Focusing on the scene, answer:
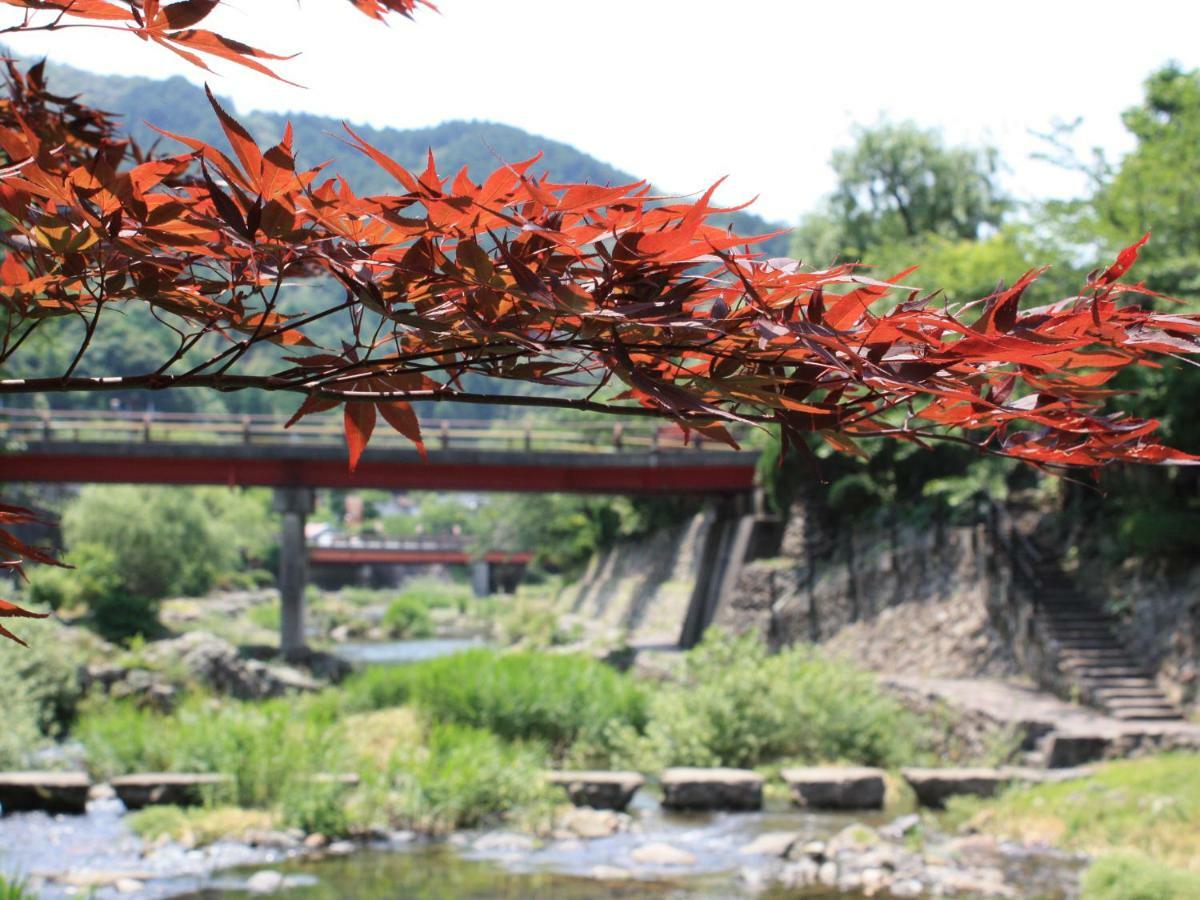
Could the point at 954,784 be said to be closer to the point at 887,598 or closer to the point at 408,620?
the point at 887,598

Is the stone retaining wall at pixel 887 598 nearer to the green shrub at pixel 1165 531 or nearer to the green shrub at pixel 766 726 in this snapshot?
the green shrub at pixel 1165 531

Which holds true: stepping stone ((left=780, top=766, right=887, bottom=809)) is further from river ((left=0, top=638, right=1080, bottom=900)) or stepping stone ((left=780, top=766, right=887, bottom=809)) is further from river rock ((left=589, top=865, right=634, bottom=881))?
river rock ((left=589, top=865, right=634, bottom=881))

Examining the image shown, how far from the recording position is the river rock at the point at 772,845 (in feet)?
30.7

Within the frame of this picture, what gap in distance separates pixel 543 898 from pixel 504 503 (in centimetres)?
4365

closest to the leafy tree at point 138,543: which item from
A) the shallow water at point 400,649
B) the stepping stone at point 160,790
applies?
the shallow water at point 400,649

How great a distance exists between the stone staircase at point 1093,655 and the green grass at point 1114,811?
250 centimetres

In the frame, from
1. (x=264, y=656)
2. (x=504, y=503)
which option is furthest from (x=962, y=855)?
(x=504, y=503)

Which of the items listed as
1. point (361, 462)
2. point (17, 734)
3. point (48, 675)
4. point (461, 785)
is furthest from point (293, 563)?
point (461, 785)

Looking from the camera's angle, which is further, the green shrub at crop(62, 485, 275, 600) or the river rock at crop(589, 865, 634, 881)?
the green shrub at crop(62, 485, 275, 600)

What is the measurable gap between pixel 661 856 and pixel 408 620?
1531 inches

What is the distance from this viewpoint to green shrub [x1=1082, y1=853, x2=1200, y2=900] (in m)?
5.85

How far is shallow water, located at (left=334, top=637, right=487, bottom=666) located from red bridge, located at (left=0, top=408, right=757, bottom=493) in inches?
223

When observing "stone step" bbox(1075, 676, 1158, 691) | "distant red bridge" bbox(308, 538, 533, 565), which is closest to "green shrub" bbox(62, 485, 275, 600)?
"distant red bridge" bbox(308, 538, 533, 565)

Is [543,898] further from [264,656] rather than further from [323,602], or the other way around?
[323,602]
